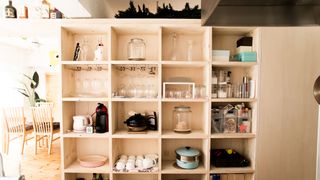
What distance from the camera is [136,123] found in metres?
2.06

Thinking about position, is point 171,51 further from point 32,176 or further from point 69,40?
point 32,176

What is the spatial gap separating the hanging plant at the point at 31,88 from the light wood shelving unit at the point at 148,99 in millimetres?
4627

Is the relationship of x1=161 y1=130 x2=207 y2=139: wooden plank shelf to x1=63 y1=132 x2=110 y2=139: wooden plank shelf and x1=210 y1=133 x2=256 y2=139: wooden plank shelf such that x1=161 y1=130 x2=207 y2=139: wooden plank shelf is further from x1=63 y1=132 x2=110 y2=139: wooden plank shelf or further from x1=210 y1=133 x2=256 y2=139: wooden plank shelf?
x1=63 y1=132 x2=110 y2=139: wooden plank shelf

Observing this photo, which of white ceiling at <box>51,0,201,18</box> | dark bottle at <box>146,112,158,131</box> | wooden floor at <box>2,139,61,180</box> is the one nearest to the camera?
white ceiling at <box>51,0,201,18</box>

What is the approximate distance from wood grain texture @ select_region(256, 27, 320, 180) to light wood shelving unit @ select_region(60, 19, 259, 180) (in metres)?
0.08

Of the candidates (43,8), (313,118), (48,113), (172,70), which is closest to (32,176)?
(48,113)

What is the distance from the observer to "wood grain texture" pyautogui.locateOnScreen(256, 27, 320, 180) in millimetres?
1906

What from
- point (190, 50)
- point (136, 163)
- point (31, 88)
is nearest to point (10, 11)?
point (190, 50)

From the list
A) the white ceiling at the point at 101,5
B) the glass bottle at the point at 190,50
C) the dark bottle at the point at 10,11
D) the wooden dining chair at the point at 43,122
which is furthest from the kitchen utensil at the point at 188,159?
the wooden dining chair at the point at 43,122

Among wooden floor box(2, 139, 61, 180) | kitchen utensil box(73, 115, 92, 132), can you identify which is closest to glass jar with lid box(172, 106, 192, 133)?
kitchen utensil box(73, 115, 92, 132)

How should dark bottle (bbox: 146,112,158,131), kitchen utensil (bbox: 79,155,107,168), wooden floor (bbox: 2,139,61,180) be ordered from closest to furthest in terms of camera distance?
kitchen utensil (bbox: 79,155,107,168) < dark bottle (bbox: 146,112,158,131) < wooden floor (bbox: 2,139,61,180)

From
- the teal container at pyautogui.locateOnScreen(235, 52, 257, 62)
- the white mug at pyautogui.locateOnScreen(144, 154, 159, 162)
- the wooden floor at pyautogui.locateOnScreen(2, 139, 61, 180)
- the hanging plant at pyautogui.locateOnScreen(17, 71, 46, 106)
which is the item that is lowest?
the wooden floor at pyautogui.locateOnScreen(2, 139, 61, 180)

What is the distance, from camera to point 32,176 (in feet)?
10.3

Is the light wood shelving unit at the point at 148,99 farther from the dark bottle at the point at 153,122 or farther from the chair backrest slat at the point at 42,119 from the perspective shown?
the chair backrest slat at the point at 42,119
